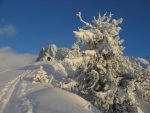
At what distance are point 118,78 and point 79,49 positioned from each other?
11.9ft

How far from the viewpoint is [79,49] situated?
2552 cm

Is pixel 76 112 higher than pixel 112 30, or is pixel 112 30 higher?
pixel 112 30

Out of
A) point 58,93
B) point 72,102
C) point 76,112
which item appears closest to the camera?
point 76,112

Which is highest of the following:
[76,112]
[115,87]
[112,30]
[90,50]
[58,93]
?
[112,30]

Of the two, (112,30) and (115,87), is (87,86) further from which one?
(112,30)

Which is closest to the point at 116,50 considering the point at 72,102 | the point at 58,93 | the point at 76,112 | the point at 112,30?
the point at 112,30

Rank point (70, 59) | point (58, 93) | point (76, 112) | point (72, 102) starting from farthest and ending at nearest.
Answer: point (70, 59), point (58, 93), point (72, 102), point (76, 112)

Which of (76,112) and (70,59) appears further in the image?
(70,59)

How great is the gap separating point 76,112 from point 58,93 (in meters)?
5.40

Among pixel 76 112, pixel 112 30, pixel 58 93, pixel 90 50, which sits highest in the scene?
pixel 112 30

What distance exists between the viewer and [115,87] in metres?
24.9

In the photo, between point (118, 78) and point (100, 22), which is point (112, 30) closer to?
point (100, 22)

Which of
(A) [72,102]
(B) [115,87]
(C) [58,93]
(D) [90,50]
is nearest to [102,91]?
(B) [115,87]

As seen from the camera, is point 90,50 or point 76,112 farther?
point 90,50
